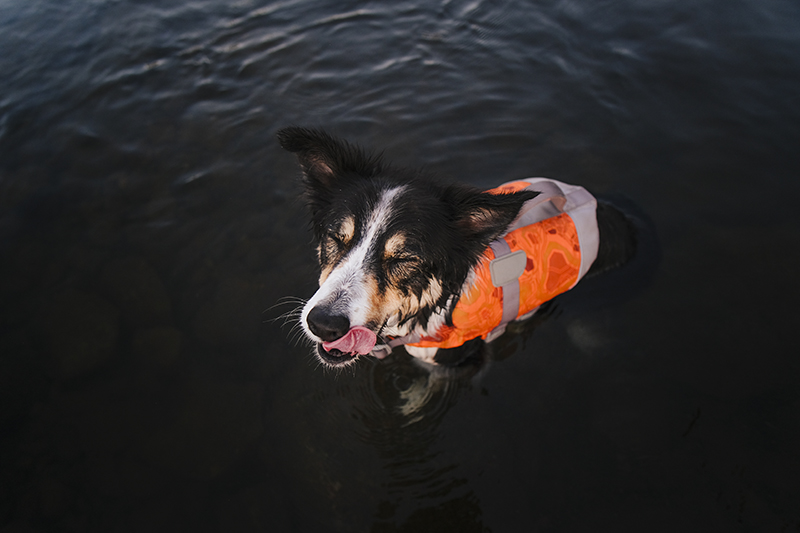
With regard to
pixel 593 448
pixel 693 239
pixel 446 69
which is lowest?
pixel 593 448

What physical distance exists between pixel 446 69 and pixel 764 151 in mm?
5119

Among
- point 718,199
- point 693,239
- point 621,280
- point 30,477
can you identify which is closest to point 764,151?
point 718,199

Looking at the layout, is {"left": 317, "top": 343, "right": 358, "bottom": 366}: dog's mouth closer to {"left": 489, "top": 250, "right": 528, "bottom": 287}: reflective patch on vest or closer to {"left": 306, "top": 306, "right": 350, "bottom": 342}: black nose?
{"left": 306, "top": 306, "right": 350, "bottom": 342}: black nose

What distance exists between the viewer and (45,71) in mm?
8055

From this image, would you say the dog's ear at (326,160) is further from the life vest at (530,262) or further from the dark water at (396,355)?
the dark water at (396,355)

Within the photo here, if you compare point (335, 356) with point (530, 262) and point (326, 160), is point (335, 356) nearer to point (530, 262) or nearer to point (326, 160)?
point (326, 160)

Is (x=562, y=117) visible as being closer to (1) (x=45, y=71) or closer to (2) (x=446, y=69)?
(2) (x=446, y=69)

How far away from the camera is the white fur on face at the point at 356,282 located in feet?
8.49

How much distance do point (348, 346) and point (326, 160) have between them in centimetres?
146

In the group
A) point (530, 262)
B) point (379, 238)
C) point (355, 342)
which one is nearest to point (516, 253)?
point (530, 262)

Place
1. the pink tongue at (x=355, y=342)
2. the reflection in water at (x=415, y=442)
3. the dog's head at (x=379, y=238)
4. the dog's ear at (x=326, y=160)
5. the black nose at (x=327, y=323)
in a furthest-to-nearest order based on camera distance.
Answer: the reflection in water at (x=415, y=442) → the dog's ear at (x=326, y=160) → the pink tongue at (x=355, y=342) → the dog's head at (x=379, y=238) → the black nose at (x=327, y=323)

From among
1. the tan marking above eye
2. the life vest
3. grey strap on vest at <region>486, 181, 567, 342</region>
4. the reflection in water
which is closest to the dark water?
the reflection in water

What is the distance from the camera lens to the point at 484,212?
2871 millimetres

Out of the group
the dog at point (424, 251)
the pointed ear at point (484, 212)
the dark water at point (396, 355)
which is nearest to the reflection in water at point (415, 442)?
the dark water at point (396, 355)
